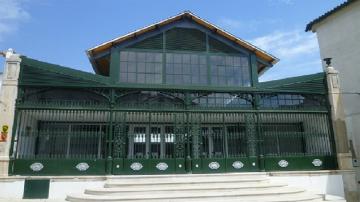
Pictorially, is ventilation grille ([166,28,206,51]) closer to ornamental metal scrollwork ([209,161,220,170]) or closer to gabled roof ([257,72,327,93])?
gabled roof ([257,72,327,93])

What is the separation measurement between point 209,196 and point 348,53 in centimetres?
1220

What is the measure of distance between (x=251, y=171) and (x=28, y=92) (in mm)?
9731

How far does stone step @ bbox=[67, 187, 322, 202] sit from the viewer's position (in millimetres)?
10180

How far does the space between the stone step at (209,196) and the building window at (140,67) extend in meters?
5.31

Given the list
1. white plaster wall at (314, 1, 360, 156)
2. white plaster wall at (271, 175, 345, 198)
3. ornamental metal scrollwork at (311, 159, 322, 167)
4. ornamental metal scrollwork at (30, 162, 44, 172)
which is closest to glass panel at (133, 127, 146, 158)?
ornamental metal scrollwork at (30, 162, 44, 172)

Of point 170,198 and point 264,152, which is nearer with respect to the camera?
point 170,198

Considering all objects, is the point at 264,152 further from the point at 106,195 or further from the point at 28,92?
the point at 28,92

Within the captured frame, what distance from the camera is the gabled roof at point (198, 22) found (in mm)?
14034

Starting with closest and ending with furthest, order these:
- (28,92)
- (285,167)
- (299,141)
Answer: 1. (28,92)
2. (285,167)
3. (299,141)

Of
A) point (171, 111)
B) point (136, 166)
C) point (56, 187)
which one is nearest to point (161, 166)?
point (136, 166)

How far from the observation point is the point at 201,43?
15.0 m

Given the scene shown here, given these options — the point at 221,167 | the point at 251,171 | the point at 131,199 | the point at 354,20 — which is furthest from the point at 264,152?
the point at 354,20

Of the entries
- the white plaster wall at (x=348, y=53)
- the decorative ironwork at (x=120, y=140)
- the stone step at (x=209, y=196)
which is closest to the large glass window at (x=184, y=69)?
the decorative ironwork at (x=120, y=140)

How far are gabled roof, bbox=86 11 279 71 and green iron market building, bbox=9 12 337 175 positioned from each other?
0.05m
